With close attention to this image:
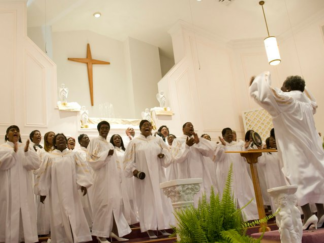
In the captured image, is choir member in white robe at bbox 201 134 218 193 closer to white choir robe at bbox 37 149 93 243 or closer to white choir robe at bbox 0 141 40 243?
white choir robe at bbox 37 149 93 243

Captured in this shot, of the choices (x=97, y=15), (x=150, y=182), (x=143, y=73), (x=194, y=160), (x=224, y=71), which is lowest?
(x=150, y=182)

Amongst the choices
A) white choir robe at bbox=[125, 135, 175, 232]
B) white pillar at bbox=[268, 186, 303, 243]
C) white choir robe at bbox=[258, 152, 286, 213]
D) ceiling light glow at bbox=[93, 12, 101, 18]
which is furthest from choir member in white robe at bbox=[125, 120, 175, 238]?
ceiling light glow at bbox=[93, 12, 101, 18]

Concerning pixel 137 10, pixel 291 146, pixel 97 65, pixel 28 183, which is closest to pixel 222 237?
pixel 291 146

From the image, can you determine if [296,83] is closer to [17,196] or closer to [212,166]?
[212,166]

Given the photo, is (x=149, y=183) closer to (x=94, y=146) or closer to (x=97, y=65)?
(x=94, y=146)

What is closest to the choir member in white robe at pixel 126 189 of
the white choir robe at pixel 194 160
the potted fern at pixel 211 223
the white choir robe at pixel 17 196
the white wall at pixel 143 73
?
the white choir robe at pixel 194 160

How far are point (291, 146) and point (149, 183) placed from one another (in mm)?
2544

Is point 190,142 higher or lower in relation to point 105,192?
higher

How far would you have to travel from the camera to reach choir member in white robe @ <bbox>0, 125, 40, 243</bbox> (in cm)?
521

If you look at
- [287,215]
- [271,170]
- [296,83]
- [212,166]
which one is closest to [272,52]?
[271,170]

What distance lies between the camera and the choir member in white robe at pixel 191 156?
21.0 ft

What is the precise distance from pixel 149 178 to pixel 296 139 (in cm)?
259

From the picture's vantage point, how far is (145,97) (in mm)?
12883

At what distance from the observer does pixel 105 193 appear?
18.5 ft
